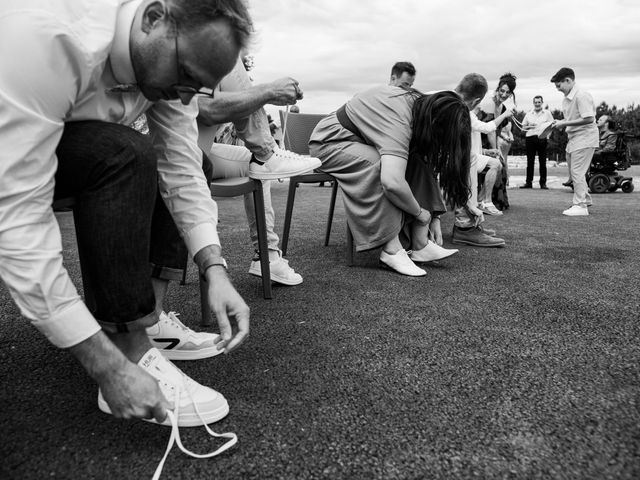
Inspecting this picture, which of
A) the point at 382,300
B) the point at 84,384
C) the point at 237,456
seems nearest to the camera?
the point at 237,456

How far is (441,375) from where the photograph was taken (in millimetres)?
1269

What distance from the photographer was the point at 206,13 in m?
0.86

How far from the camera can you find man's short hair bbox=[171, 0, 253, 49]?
33.5 inches

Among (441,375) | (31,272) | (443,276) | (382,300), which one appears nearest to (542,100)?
(443,276)

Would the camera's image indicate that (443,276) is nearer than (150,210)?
No

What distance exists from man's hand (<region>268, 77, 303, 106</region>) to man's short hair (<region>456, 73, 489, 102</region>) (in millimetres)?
1984

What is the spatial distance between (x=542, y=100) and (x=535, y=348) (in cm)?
805

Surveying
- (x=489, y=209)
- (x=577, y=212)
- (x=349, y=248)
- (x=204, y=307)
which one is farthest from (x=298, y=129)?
(x=577, y=212)

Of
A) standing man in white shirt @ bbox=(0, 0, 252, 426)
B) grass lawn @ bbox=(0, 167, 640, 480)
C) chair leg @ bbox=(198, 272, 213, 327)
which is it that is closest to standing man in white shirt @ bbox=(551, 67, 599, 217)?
grass lawn @ bbox=(0, 167, 640, 480)

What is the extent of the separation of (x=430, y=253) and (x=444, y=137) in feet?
1.94

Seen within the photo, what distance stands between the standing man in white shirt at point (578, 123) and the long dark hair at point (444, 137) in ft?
10.4

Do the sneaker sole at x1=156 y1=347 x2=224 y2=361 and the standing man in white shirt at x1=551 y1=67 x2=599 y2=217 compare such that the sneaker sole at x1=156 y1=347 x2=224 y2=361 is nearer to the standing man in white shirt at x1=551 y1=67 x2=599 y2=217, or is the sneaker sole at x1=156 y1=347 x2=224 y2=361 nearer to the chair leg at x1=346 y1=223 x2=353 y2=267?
the chair leg at x1=346 y1=223 x2=353 y2=267

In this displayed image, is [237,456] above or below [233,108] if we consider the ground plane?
below

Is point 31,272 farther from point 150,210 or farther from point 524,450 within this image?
point 524,450
